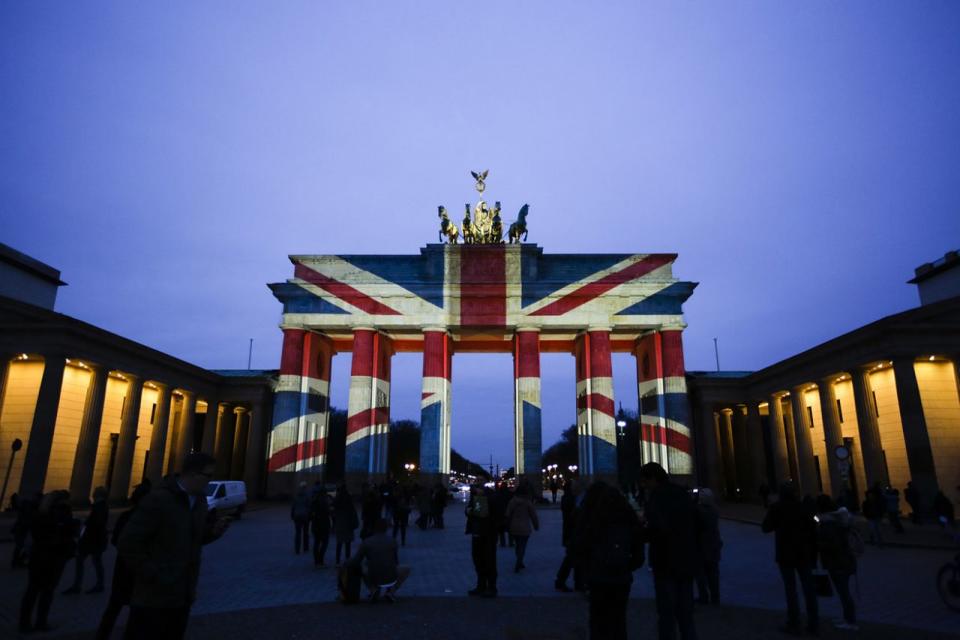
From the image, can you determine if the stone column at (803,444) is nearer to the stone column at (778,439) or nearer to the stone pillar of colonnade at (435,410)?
the stone column at (778,439)

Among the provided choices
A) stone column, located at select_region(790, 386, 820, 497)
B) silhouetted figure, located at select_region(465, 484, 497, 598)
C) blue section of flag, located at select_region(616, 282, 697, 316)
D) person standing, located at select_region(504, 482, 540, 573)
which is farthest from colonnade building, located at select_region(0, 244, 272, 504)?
stone column, located at select_region(790, 386, 820, 497)

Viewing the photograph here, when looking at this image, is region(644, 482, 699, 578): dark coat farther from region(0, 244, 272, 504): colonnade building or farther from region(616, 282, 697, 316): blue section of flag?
region(616, 282, 697, 316): blue section of flag

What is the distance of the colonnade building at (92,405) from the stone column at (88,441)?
4 cm

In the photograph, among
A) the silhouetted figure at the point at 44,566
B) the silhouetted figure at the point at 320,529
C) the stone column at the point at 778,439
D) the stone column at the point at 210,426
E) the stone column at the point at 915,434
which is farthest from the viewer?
the stone column at the point at 210,426

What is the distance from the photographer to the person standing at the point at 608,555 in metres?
5.05

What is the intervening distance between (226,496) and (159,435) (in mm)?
13685

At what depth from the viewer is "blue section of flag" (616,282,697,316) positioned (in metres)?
42.0

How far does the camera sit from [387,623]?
7754mm

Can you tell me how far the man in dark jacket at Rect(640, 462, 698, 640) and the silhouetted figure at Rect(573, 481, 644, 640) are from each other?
2.42 ft

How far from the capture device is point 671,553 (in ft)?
19.5

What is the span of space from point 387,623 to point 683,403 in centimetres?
3621

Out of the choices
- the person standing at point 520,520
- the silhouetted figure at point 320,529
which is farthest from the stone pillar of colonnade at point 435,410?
the person standing at point 520,520

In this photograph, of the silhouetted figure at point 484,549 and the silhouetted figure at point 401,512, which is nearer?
the silhouetted figure at point 484,549

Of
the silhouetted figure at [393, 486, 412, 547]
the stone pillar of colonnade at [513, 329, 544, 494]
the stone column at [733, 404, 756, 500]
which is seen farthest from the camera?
the stone column at [733, 404, 756, 500]
